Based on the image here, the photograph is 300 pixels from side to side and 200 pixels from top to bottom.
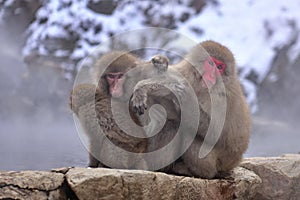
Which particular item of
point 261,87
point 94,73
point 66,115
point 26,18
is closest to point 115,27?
point 26,18

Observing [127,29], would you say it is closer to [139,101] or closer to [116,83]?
[116,83]

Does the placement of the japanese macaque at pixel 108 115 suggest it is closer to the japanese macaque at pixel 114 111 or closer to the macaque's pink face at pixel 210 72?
the japanese macaque at pixel 114 111

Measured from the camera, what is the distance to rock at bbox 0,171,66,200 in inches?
79.7

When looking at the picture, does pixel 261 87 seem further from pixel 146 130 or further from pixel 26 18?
pixel 146 130

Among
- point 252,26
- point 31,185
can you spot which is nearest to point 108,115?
point 31,185

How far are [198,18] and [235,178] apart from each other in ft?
28.1

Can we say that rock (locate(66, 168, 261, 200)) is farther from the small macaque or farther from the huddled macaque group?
the small macaque

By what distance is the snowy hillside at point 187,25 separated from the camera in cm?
969

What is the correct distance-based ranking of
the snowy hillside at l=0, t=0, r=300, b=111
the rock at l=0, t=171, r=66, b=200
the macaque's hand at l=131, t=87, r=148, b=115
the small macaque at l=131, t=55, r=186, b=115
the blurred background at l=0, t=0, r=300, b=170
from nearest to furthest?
the rock at l=0, t=171, r=66, b=200, the macaque's hand at l=131, t=87, r=148, b=115, the small macaque at l=131, t=55, r=186, b=115, the blurred background at l=0, t=0, r=300, b=170, the snowy hillside at l=0, t=0, r=300, b=111

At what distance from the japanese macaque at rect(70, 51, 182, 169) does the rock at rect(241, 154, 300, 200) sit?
0.90 meters

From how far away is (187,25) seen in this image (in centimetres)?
1072

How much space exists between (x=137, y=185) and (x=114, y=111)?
378 millimetres

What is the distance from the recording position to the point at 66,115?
22.2ft

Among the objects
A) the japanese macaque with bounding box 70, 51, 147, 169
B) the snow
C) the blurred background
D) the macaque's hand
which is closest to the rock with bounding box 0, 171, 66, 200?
the japanese macaque with bounding box 70, 51, 147, 169
